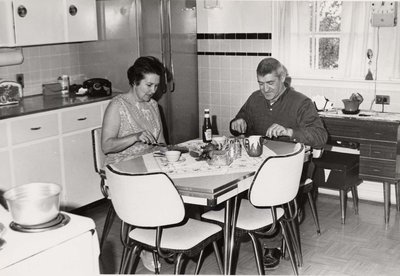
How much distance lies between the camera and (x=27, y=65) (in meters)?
5.25

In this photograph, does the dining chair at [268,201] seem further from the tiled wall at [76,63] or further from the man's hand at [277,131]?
the tiled wall at [76,63]

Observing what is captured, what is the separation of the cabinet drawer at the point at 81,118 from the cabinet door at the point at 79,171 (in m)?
0.07

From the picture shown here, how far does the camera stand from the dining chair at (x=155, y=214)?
2912 mm

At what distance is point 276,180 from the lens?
10.7ft

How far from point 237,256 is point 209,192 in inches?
48.3

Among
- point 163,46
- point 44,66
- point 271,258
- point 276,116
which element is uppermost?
point 163,46

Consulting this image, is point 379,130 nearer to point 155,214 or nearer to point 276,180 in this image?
point 276,180

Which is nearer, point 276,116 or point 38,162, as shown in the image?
point 276,116

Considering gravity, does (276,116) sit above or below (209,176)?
above

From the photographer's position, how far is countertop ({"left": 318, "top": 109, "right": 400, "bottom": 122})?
471 centimetres

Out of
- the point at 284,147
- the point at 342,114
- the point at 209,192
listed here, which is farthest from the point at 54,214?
the point at 342,114

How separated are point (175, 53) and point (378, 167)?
7.40ft

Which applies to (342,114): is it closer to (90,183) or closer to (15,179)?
(90,183)

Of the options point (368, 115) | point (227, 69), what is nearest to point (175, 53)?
point (227, 69)
